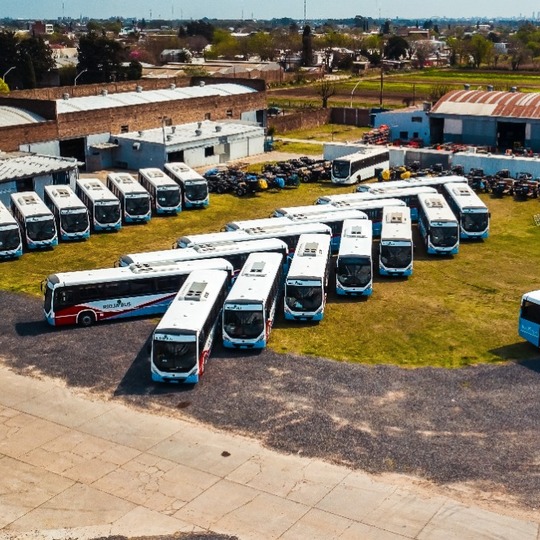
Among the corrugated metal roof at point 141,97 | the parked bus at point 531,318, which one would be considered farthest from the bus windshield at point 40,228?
the parked bus at point 531,318

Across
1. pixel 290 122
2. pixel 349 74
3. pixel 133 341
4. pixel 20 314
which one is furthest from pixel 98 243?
pixel 349 74

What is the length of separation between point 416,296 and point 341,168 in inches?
1069

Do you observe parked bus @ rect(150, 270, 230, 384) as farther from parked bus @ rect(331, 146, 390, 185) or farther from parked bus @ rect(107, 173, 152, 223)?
parked bus @ rect(331, 146, 390, 185)

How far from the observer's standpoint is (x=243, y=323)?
31.8 meters

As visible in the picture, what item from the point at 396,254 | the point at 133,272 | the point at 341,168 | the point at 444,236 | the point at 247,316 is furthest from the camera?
the point at 341,168

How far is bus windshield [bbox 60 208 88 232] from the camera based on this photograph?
159ft

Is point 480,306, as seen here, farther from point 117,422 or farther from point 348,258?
point 117,422

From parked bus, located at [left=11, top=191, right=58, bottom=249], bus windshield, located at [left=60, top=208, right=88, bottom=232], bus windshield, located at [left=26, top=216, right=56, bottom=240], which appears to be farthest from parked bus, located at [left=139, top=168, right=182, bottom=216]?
bus windshield, located at [left=26, top=216, right=56, bottom=240]

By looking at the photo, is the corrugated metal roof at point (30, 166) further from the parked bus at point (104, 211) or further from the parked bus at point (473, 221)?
the parked bus at point (473, 221)

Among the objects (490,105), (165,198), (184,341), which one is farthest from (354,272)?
(490,105)

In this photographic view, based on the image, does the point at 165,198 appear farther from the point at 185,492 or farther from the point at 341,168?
the point at 185,492

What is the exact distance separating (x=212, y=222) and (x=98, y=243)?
832 centimetres

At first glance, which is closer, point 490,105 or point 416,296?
point 416,296

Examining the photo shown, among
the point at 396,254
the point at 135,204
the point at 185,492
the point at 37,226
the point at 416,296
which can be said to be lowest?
the point at 185,492
